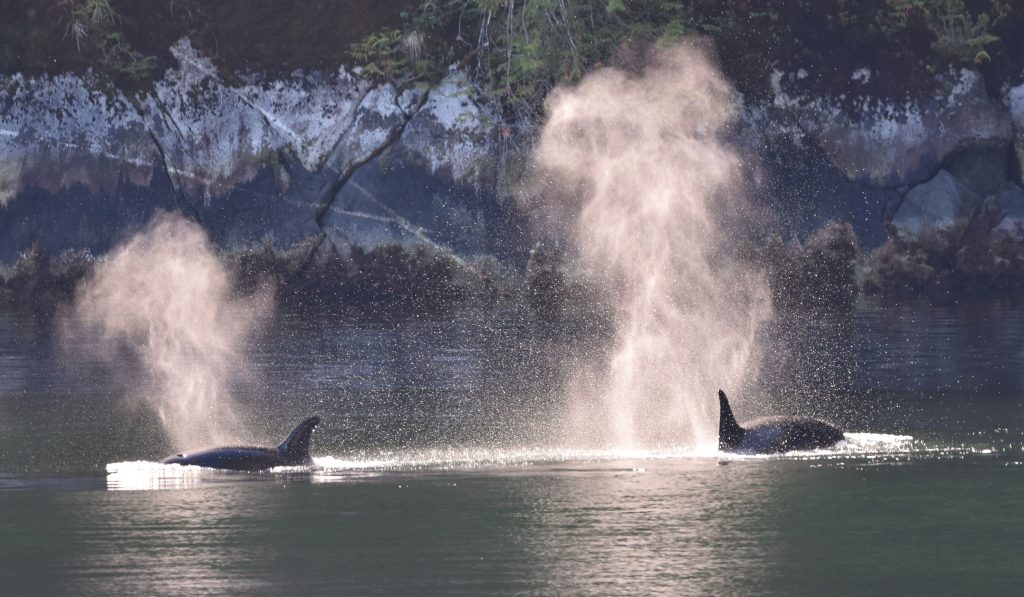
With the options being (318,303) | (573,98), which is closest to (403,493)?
(318,303)

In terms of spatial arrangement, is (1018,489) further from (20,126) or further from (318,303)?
(20,126)

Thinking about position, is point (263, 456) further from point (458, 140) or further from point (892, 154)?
point (892, 154)

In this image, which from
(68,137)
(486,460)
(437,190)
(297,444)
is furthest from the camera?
(68,137)

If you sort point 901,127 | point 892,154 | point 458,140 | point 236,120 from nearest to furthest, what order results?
point 892,154 → point 458,140 → point 901,127 → point 236,120

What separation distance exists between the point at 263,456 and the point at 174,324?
1006 inches

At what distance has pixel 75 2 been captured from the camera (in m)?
59.2

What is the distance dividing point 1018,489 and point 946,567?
4544 mm

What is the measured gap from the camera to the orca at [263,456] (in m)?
24.4

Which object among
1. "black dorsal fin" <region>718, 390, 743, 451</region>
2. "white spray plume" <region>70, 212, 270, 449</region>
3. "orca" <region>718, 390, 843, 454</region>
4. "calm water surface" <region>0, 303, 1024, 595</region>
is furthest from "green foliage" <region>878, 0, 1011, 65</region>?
"black dorsal fin" <region>718, 390, 743, 451</region>

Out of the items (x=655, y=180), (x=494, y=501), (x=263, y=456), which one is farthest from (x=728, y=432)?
(x=655, y=180)

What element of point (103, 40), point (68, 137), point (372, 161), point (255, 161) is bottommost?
point (372, 161)

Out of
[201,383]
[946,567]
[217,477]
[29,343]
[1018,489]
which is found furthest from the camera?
[29,343]

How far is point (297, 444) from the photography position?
80.2 feet

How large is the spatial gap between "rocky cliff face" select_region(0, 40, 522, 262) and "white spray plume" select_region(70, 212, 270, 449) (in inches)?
44.1
